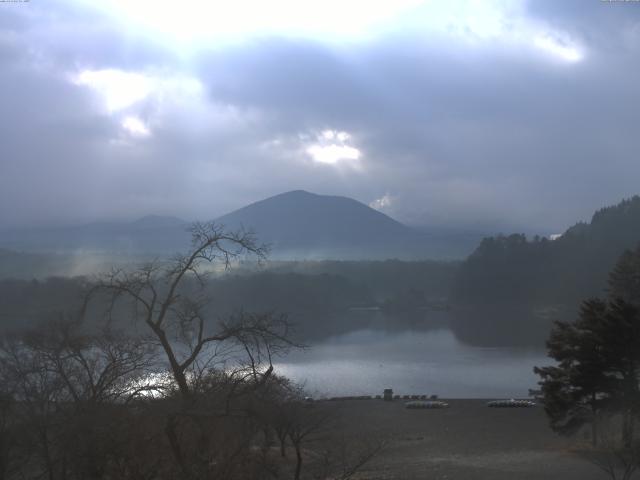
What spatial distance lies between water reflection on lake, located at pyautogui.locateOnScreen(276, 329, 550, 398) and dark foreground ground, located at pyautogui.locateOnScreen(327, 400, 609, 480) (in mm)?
2735

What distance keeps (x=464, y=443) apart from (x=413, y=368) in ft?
48.7

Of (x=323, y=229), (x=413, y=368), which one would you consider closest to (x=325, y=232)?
(x=323, y=229)

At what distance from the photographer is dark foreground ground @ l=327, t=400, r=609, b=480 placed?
Answer: 10.8m

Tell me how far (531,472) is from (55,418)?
24.7 feet

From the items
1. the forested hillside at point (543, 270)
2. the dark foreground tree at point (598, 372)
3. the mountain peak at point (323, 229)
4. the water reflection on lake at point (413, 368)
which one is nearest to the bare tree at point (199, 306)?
the dark foreground tree at point (598, 372)

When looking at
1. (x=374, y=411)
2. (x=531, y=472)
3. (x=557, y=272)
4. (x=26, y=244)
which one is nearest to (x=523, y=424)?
(x=374, y=411)

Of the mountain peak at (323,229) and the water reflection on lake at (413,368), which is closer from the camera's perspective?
the water reflection on lake at (413,368)

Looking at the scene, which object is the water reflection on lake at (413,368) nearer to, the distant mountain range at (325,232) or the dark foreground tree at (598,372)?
the dark foreground tree at (598,372)

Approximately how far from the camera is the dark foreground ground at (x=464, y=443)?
35.3 ft

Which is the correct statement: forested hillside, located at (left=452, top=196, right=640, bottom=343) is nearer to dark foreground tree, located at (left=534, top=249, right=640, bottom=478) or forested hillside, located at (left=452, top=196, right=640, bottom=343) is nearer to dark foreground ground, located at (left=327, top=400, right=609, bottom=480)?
dark foreground ground, located at (left=327, top=400, right=609, bottom=480)

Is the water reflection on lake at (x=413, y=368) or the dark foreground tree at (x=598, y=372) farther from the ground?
the dark foreground tree at (x=598, y=372)

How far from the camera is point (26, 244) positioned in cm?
6612

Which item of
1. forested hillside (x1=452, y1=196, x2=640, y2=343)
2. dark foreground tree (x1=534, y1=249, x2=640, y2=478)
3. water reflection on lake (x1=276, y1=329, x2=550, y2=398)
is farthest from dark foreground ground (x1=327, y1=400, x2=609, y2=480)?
forested hillside (x1=452, y1=196, x2=640, y2=343)

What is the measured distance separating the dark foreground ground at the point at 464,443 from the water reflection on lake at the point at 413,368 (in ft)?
8.97
